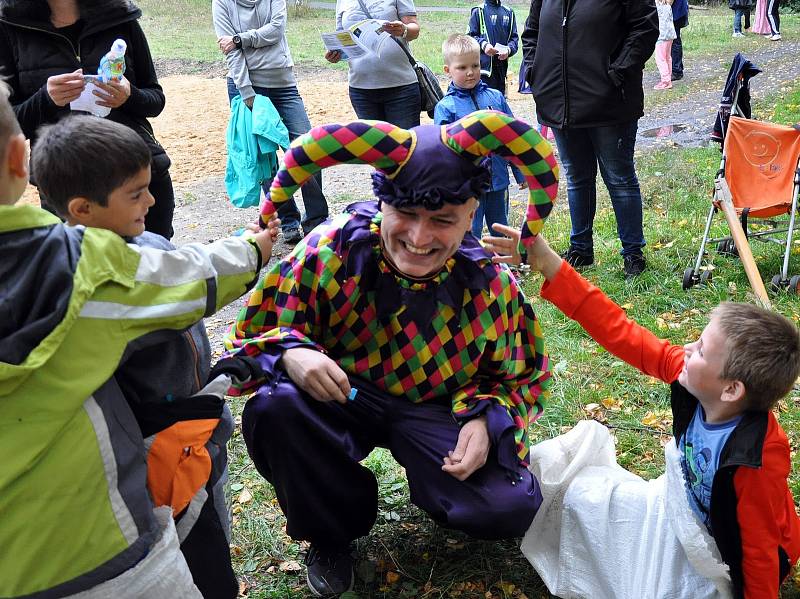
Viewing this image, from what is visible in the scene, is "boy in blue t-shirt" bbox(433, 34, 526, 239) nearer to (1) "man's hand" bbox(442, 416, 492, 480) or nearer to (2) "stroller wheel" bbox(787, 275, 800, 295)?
(2) "stroller wheel" bbox(787, 275, 800, 295)

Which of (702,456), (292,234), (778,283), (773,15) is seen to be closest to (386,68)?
(292,234)

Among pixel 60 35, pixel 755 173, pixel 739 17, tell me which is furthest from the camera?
pixel 739 17

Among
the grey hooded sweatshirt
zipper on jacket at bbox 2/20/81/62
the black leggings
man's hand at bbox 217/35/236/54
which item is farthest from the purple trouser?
the black leggings

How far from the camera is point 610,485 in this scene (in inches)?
105

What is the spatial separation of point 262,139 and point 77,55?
207 centimetres

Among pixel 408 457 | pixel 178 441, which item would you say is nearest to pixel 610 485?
pixel 408 457

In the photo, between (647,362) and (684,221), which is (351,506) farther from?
(684,221)

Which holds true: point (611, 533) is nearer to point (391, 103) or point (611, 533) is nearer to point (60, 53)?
point (60, 53)

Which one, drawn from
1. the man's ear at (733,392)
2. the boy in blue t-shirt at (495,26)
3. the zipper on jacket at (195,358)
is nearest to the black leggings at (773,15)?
the boy in blue t-shirt at (495,26)

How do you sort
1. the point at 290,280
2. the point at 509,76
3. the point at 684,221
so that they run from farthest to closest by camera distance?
the point at 509,76 < the point at 684,221 < the point at 290,280

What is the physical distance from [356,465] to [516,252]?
0.86 metres

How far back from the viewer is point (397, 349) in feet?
8.45

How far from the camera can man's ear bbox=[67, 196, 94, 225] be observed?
1.97 m

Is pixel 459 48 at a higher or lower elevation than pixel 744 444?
higher
